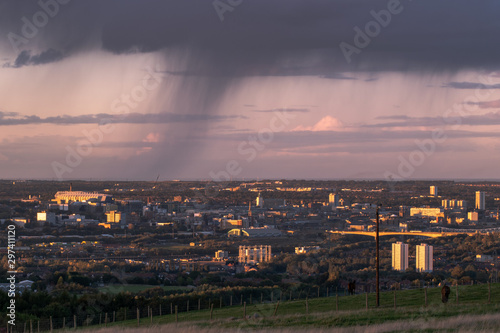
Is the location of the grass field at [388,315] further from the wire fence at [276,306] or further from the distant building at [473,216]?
the distant building at [473,216]

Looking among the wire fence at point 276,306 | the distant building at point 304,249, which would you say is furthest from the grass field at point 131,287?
the distant building at point 304,249

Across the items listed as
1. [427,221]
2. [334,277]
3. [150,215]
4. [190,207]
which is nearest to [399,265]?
[334,277]

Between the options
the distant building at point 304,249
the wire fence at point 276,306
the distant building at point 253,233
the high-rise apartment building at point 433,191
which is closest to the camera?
the wire fence at point 276,306

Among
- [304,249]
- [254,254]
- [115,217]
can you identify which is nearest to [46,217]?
[115,217]

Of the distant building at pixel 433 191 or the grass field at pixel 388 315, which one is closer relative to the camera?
the grass field at pixel 388 315

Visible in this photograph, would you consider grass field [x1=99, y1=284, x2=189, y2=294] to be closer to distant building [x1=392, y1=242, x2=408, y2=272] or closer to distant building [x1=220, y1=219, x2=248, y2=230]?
distant building [x1=392, y1=242, x2=408, y2=272]

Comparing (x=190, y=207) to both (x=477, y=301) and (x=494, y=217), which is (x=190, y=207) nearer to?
(x=494, y=217)
